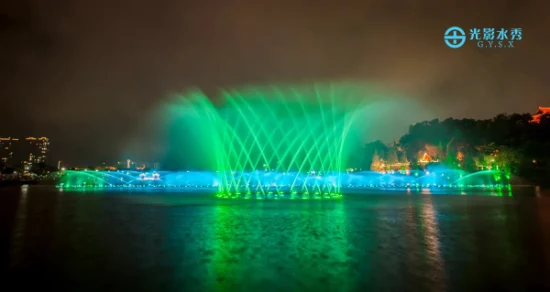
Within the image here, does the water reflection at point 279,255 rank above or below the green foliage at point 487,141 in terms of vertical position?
below

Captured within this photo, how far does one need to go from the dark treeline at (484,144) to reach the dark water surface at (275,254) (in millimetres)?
59062


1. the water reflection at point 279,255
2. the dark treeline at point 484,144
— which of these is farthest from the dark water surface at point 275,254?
the dark treeline at point 484,144

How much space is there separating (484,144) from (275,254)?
82.3 m

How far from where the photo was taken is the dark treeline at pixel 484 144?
68188mm

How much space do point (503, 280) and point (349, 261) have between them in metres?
3.16

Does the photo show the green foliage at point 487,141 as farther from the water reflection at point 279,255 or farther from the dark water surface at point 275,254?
the water reflection at point 279,255

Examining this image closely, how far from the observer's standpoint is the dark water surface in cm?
776

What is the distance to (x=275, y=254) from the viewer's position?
10281 mm

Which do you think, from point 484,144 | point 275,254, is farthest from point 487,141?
point 275,254

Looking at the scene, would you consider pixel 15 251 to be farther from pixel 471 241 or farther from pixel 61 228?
pixel 471 241

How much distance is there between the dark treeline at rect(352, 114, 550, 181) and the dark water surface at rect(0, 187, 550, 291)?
59062 mm

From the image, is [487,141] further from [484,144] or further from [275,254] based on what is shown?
[275,254]

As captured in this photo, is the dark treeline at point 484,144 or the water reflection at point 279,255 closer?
the water reflection at point 279,255

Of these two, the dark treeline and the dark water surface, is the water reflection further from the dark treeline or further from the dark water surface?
the dark treeline
